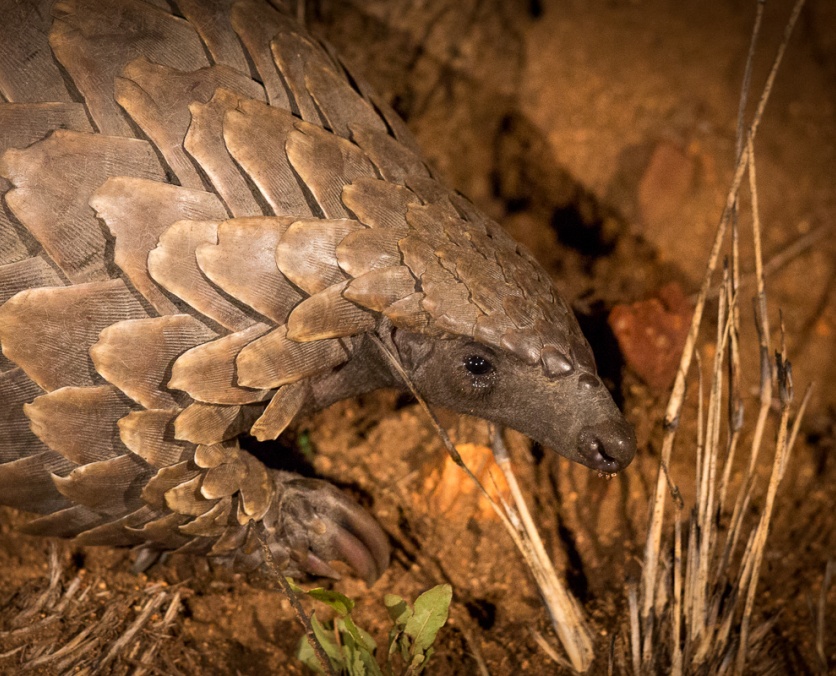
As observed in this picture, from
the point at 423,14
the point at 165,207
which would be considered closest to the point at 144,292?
the point at 165,207

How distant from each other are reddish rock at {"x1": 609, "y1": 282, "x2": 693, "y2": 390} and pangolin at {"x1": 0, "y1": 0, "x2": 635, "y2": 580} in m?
1.04

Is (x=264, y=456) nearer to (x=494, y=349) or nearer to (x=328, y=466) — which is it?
(x=328, y=466)

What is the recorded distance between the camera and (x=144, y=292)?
6.51 feet

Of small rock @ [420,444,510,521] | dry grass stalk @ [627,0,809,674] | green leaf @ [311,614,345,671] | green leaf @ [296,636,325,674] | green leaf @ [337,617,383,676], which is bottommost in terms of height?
green leaf @ [296,636,325,674]

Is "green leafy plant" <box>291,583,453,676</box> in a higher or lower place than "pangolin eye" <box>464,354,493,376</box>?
lower

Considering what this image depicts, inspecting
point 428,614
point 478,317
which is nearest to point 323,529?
Result: point 428,614

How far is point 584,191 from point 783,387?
1916mm

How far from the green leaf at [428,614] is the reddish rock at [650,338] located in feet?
4.40

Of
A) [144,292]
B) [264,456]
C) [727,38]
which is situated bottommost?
[264,456]

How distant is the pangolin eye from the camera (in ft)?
7.07

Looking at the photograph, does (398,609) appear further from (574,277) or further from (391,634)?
(574,277)

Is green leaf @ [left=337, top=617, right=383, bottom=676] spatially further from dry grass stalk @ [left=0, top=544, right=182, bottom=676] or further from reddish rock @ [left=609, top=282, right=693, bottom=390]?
reddish rock @ [left=609, top=282, right=693, bottom=390]

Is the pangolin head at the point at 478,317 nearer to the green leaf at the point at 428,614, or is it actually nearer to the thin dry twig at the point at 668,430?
the thin dry twig at the point at 668,430

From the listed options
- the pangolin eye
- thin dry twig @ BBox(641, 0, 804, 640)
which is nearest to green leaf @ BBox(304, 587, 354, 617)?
the pangolin eye
